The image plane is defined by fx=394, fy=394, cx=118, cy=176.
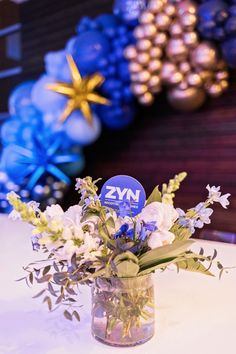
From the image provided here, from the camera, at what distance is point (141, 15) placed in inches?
99.2

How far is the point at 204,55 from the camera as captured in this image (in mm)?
2348

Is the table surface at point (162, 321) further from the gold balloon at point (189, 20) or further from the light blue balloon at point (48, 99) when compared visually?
the light blue balloon at point (48, 99)

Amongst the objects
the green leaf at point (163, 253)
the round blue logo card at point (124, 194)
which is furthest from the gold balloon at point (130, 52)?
the green leaf at point (163, 253)

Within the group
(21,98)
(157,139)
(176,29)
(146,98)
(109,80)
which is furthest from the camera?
(157,139)

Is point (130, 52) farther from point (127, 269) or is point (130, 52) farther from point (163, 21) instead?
point (127, 269)

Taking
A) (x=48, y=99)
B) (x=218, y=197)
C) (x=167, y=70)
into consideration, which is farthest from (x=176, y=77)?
(x=218, y=197)

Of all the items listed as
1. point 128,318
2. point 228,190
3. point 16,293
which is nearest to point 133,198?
point 128,318

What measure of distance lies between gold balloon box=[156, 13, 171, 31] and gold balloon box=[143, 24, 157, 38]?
0.04 m

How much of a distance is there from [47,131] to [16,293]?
2.00m

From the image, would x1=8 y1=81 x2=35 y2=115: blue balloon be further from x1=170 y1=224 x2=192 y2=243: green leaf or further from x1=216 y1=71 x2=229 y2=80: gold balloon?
x1=170 y1=224 x2=192 y2=243: green leaf

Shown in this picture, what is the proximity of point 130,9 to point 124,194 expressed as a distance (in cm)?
217

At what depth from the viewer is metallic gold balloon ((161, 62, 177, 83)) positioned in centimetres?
246

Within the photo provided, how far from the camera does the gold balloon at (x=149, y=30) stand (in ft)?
8.10

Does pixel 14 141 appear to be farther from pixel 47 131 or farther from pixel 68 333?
pixel 68 333
